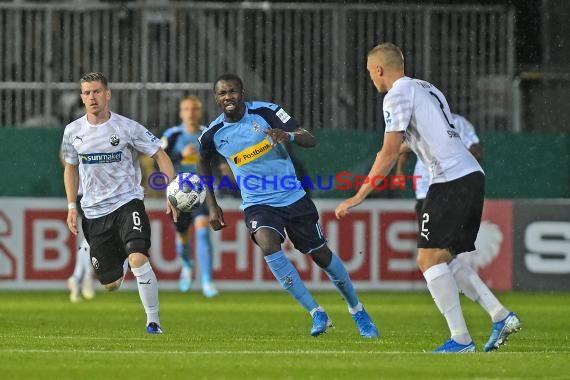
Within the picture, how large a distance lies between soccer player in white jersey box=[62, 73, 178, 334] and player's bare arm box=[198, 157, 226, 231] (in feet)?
0.91

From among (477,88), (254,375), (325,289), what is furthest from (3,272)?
(254,375)

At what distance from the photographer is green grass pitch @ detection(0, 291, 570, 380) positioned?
862 centimetres

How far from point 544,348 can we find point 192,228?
9.32m

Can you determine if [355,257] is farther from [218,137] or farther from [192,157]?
[218,137]

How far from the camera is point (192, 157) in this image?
1778 cm

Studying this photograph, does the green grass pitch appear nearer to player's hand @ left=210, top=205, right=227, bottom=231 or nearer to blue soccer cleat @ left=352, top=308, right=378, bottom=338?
blue soccer cleat @ left=352, top=308, right=378, bottom=338

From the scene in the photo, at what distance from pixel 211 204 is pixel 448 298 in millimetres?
2894

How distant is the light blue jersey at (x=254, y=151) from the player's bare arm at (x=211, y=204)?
8cm

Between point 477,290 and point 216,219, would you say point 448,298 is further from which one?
point 216,219

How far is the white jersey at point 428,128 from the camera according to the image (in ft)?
32.0

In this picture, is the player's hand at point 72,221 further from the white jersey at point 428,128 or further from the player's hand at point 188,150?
the player's hand at point 188,150


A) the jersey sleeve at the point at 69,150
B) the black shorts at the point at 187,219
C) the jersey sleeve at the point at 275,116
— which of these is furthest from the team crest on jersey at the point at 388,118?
the black shorts at the point at 187,219

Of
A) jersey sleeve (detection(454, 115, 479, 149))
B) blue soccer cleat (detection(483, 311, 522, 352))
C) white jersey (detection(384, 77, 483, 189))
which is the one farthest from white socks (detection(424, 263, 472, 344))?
jersey sleeve (detection(454, 115, 479, 149))

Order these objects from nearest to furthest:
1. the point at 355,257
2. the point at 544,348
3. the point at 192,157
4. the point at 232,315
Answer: the point at 544,348 < the point at 232,315 < the point at 192,157 < the point at 355,257
